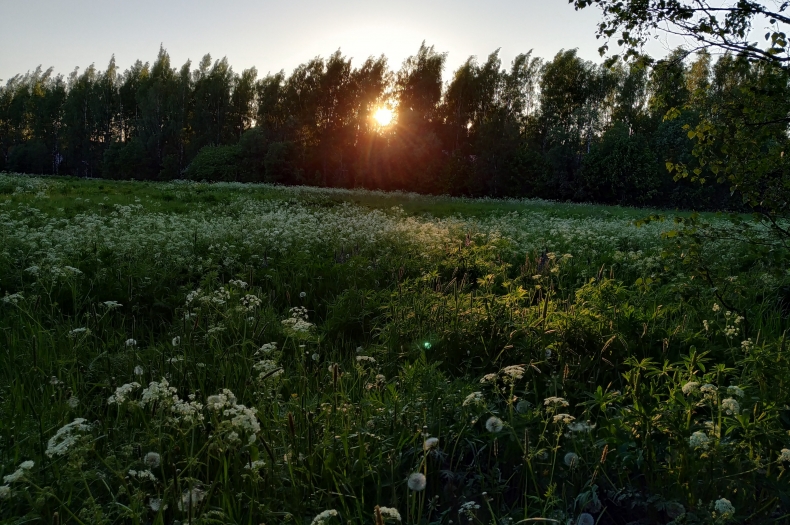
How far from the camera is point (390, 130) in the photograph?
51094mm

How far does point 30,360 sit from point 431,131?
162ft

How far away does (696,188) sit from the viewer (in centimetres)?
4553

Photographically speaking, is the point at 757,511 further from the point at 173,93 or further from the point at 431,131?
the point at 173,93

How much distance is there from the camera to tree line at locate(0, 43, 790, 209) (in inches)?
1762

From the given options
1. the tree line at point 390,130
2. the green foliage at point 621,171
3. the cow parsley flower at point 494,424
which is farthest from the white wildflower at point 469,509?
the green foliage at point 621,171

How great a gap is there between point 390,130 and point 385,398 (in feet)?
164

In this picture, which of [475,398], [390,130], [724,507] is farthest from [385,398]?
[390,130]

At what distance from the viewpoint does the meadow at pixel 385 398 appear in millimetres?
2344

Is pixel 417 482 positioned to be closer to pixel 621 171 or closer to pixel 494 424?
pixel 494 424

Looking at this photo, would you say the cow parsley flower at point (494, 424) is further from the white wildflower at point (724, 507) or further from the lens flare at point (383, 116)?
the lens flare at point (383, 116)

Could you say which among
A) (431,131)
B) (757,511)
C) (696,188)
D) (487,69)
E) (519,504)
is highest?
(487,69)

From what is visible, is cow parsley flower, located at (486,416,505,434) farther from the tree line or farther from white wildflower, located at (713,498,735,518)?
the tree line

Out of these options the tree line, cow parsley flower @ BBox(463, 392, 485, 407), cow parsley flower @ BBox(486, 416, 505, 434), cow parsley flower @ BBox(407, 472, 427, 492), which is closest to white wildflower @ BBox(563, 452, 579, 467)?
cow parsley flower @ BBox(486, 416, 505, 434)

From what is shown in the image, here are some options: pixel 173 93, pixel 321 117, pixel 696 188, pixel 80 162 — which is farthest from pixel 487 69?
pixel 80 162
